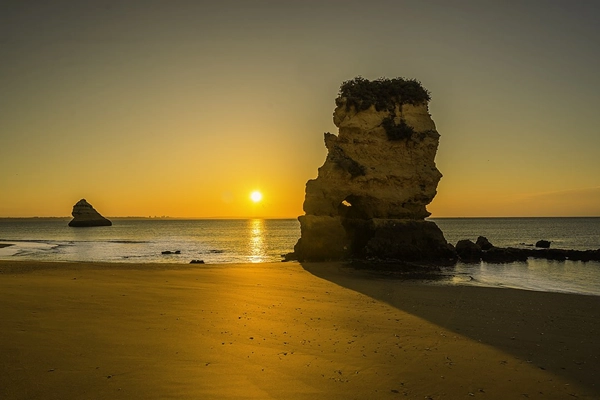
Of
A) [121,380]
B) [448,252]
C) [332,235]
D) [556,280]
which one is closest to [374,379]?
[121,380]

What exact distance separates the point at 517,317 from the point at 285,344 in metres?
6.69

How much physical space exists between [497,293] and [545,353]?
761 centimetres

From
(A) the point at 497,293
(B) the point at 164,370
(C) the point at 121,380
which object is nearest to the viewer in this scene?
(C) the point at 121,380

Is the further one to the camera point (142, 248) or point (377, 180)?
point (142, 248)

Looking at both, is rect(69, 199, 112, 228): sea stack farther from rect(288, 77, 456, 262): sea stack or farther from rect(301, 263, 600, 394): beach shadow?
rect(301, 263, 600, 394): beach shadow

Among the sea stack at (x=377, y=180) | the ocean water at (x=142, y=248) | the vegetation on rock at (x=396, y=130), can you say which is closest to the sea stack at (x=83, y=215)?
the ocean water at (x=142, y=248)

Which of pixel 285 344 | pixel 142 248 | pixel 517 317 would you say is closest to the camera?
pixel 285 344

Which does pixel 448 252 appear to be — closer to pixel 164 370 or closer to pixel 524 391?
pixel 524 391

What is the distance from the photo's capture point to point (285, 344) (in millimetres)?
8000

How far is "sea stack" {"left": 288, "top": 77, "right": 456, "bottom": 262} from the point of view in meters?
28.4

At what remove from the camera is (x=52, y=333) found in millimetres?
8031

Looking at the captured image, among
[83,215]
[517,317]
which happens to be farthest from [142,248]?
[83,215]

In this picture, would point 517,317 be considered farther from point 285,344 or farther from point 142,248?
point 142,248

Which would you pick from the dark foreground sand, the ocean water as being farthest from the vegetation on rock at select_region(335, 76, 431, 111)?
the dark foreground sand
